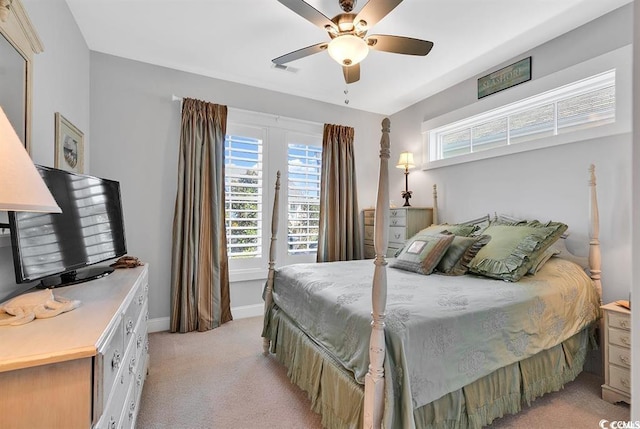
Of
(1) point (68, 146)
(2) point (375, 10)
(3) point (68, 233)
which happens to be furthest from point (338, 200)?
(3) point (68, 233)

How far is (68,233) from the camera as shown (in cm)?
154

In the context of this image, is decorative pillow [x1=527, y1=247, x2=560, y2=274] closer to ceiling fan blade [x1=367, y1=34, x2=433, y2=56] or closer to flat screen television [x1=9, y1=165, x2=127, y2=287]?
ceiling fan blade [x1=367, y1=34, x2=433, y2=56]

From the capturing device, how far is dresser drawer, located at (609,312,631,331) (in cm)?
187

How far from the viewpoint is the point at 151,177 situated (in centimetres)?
316

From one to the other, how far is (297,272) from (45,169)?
1674 millimetres

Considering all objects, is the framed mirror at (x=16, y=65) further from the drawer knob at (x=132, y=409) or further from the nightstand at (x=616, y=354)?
the nightstand at (x=616, y=354)

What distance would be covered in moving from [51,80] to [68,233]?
1.17m

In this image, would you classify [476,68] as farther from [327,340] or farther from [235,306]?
[235,306]

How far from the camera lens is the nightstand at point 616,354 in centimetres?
187

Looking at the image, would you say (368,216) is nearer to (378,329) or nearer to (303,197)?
(303,197)

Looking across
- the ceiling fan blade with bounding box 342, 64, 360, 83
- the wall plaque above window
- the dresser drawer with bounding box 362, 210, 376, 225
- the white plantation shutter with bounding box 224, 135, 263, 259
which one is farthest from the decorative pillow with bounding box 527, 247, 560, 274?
the white plantation shutter with bounding box 224, 135, 263, 259

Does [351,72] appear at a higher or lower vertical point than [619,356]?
higher

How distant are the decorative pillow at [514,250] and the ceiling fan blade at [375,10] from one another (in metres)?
1.91

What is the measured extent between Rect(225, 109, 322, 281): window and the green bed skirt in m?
1.49
